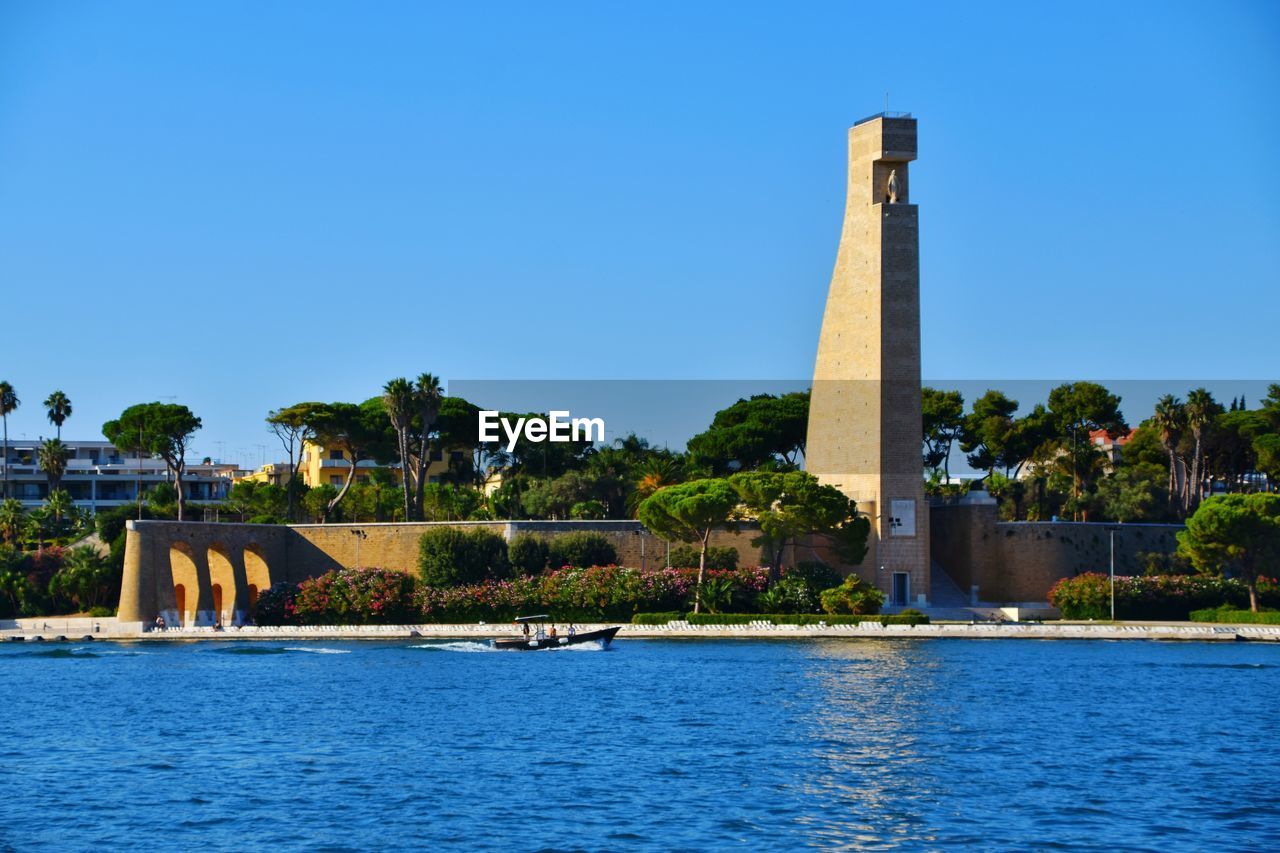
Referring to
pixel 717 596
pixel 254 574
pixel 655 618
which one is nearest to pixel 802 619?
pixel 717 596

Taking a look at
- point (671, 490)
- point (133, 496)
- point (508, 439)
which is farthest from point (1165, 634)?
point (133, 496)

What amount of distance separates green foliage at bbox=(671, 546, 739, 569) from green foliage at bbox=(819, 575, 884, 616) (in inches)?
154

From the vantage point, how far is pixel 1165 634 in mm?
50281

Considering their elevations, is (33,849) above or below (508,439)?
below

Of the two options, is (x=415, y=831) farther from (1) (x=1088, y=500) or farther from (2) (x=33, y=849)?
(1) (x=1088, y=500)

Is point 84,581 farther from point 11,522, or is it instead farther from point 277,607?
point 11,522

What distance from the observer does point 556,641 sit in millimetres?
48812

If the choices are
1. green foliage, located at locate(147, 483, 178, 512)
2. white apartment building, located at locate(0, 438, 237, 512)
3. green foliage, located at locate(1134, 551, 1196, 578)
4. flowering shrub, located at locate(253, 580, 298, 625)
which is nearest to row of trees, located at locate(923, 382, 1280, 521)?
green foliage, located at locate(1134, 551, 1196, 578)

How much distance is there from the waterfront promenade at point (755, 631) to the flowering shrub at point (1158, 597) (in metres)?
2.14

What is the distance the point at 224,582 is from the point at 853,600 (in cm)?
2294

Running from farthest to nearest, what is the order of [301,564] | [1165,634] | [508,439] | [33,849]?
1. [508,439]
2. [301,564]
3. [1165,634]
4. [33,849]

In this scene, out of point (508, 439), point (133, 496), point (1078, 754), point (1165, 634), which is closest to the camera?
point (1078, 754)

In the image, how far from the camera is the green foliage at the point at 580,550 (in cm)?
5688

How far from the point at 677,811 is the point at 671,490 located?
103ft
